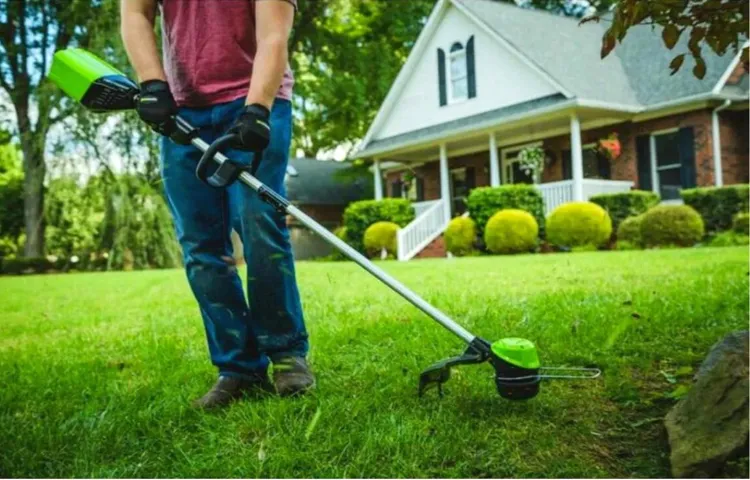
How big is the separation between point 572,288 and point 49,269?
2890mm

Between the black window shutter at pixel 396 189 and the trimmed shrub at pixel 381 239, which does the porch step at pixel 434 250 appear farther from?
the black window shutter at pixel 396 189

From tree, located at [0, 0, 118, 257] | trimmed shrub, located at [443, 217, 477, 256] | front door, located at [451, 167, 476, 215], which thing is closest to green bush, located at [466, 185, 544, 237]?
trimmed shrub, located at [443, 217, 477, 256]


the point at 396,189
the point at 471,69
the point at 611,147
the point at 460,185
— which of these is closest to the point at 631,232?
the point at 611,147

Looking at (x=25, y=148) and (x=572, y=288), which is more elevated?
(x=25, y=148)

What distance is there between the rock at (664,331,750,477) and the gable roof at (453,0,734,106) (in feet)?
20.6

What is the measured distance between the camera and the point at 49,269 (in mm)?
3982

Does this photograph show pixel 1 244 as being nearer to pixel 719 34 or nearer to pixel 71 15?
pixel 71 15

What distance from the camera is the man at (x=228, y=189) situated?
60.7 inches

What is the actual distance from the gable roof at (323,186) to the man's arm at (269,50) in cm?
1471

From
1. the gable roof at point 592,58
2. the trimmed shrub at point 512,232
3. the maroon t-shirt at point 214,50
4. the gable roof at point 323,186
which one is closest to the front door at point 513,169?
the gable roof at point 592,58

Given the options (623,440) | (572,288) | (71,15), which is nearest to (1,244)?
(71,15)

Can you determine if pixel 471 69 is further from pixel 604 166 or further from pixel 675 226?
pixel 675 226

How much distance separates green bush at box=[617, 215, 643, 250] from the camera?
703 cm

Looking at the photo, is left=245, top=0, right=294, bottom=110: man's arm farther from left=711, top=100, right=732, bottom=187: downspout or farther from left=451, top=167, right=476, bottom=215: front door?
left=451, top=167, right=476, bottom=215: front door
